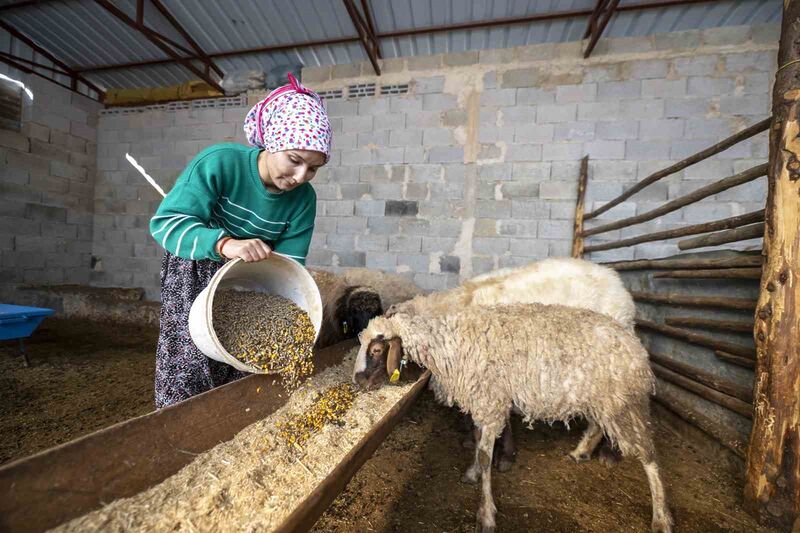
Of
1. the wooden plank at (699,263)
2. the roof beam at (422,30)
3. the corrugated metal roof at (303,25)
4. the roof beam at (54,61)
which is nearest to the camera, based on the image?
the wooden plank at (699,263)

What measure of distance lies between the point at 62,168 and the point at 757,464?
1005 centimetres

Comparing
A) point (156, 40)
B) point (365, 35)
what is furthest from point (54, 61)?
point (365, 35)

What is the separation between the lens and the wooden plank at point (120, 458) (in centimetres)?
99

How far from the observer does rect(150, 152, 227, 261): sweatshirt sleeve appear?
1.34 m

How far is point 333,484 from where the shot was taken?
3.47 feet

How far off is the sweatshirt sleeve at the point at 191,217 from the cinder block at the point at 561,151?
4738 mm

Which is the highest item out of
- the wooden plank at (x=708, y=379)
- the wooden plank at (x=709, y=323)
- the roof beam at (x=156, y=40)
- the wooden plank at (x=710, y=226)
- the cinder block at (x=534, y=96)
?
the roof beam at (x=156, y=40)

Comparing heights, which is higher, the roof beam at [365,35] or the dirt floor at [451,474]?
the roof beam at [365,35]

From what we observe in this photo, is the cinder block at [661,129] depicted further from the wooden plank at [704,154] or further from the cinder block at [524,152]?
the cinder block at [524,152]

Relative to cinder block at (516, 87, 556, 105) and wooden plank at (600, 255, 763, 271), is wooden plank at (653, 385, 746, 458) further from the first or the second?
cinder block at (516, 87, 556, 105)

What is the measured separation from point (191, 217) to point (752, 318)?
3.51 metres

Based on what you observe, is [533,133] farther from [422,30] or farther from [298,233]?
[298,233]

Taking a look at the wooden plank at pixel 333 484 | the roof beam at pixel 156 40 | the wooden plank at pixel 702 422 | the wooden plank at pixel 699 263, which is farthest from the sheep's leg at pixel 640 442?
the roof beam at pixel 156 40

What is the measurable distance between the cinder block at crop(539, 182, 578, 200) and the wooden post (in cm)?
298
